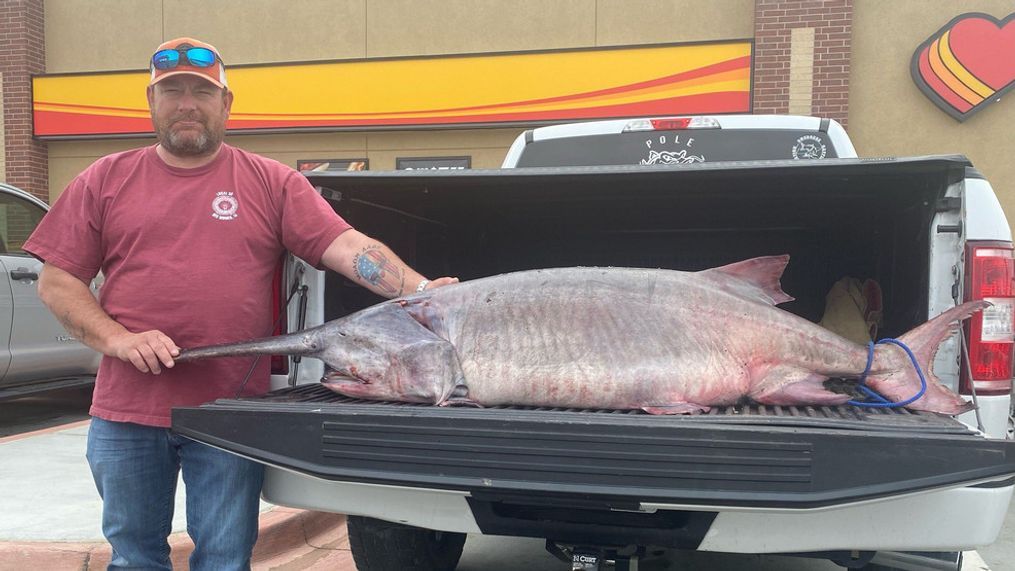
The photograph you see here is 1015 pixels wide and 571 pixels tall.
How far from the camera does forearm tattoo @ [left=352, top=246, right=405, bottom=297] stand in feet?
9.12

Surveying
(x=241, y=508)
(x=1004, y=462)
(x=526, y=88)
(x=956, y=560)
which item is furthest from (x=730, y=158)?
(x=526, y=88)

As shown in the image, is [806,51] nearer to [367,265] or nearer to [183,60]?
[367,265]

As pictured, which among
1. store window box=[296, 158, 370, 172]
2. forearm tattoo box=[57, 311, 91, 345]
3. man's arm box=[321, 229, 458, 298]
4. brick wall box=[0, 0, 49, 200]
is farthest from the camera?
brick wall box=[0, 0, 49, 200]

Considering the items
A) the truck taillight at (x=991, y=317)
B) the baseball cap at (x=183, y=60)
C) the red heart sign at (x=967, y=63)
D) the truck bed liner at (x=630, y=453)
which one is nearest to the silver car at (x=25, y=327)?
the baseball cap at (x=183, y=60)

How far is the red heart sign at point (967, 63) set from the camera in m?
10.1

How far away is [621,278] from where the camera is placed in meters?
2.59

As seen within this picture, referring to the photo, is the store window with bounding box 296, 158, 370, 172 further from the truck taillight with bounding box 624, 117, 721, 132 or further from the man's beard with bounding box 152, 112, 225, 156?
the man's beard with bounding box 152, 112, 225, 156

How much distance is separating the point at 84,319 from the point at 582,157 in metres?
3.08

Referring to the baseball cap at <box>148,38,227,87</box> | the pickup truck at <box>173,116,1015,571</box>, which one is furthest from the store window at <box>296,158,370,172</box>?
the baseball cap at <box>148,38,227,87</box>

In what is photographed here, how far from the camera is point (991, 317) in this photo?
2418 millimetres

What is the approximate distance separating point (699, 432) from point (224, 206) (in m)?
1.76

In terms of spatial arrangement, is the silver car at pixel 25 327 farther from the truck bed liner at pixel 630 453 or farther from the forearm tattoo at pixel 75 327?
the truck bed liner at pixel 630 453

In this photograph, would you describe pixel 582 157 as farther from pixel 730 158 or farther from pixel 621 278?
pixel 621 278

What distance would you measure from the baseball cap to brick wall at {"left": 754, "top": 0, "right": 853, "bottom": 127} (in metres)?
9.15
